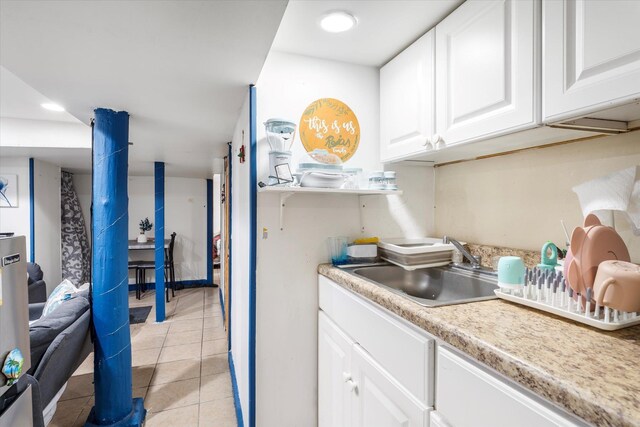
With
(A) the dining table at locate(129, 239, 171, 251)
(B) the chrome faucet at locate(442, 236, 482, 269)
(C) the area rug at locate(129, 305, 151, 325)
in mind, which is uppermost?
(B) the chrome faucet at locate(442, 236, 482, 269)

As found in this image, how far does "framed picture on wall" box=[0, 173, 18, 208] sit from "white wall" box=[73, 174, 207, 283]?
1616 mm

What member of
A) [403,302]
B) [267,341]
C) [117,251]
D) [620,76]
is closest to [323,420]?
[267,341]

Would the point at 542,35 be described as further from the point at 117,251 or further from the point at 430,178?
the point at 117,251

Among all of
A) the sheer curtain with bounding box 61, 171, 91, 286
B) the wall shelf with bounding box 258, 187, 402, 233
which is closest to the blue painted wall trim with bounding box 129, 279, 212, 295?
the sheer curtain with bounding box 61, 171, 91, 286

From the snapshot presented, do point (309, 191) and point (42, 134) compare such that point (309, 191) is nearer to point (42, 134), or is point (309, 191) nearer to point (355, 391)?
point (355, 391)

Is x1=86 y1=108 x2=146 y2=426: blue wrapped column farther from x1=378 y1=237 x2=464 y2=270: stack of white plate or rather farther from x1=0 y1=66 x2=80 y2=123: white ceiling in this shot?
x1=378 y1=237 x2=464 y2=270: stack of white plate

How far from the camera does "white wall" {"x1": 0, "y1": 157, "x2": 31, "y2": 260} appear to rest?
3.77 m

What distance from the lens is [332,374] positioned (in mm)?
1525

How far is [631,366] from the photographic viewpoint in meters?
0.60

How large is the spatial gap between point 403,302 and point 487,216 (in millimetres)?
871

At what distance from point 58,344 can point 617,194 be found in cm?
245

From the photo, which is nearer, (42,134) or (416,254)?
(416,254)

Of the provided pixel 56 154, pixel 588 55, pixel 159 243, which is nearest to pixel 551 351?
pixel 588 55

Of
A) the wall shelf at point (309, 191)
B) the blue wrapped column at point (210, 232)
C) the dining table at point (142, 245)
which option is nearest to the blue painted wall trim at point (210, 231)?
the blue wrapped column at point (210, 232)
